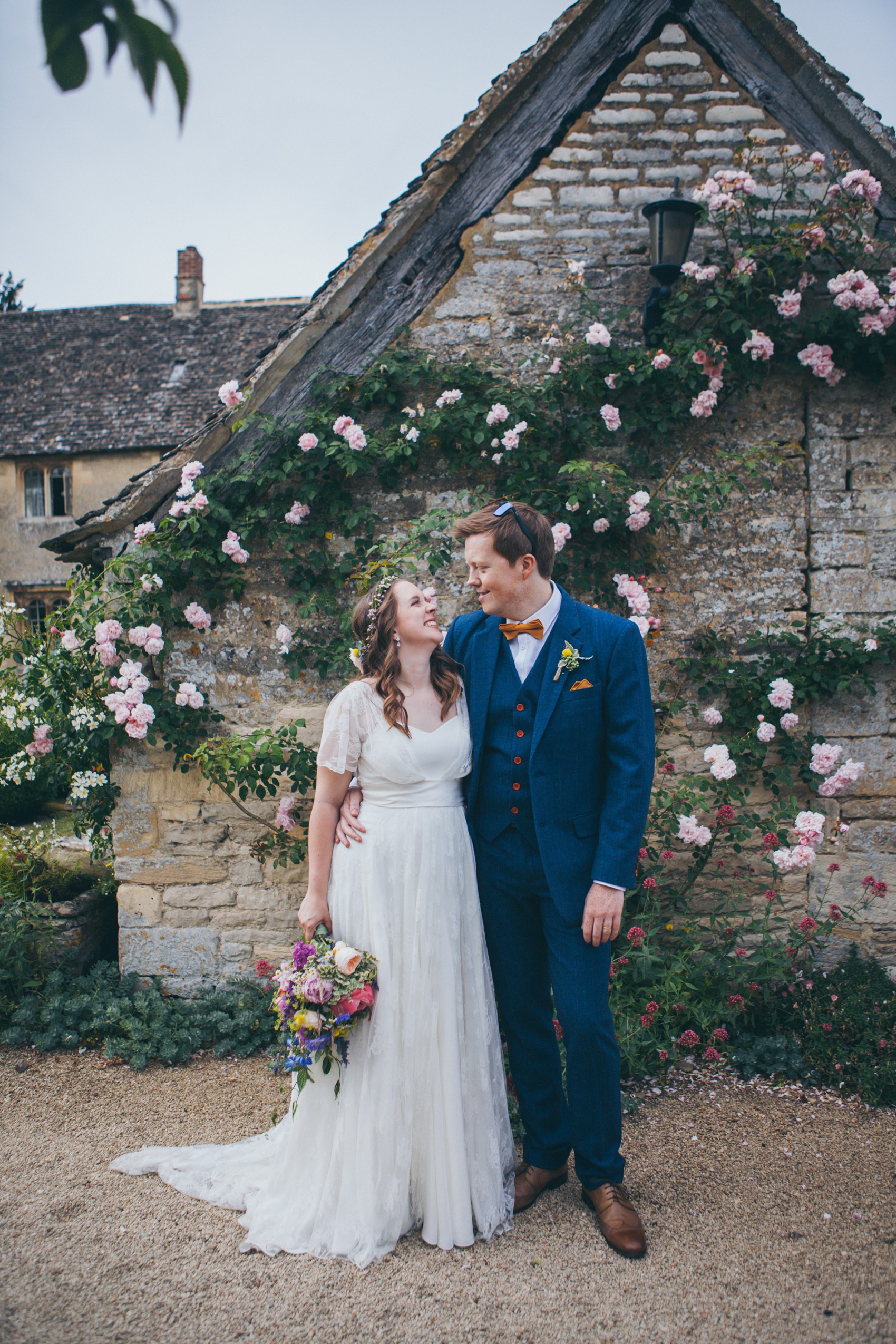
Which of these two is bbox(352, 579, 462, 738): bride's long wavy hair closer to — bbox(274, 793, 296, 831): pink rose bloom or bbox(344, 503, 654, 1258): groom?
bbox(344, 503, 654, 1258): groom

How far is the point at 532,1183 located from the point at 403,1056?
2.16 ft

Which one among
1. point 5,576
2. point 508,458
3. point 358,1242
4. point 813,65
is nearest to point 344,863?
point 358,1242

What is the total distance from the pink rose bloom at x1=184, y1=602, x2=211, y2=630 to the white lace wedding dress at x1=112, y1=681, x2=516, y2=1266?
1.68 metres

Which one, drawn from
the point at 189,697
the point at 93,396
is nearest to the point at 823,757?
the point at 189,697

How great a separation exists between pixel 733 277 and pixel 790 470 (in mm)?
987

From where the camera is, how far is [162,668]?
410 centimetres

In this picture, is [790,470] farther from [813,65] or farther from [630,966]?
[630,966]

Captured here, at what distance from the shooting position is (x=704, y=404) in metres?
3.90

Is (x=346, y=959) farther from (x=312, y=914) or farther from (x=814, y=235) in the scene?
(x=814, y=235)

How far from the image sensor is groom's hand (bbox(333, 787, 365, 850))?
2584 millimetres

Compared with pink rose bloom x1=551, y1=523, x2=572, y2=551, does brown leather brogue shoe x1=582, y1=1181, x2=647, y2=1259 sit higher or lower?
lower

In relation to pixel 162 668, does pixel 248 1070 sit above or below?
below

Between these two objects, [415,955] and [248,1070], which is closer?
[415,955]

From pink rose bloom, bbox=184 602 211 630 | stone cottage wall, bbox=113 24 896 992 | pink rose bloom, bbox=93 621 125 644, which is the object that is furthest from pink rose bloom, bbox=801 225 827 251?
pink rose bloom, bbox=93 621 125 644
